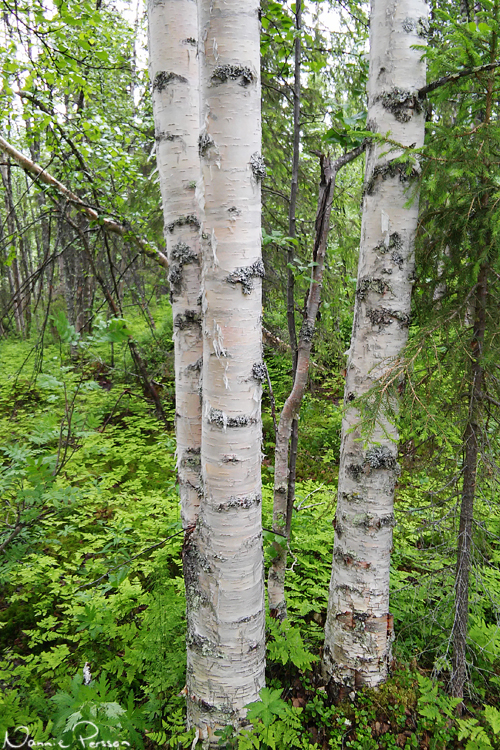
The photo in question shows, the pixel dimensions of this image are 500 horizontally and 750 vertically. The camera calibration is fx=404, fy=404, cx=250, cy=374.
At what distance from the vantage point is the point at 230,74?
5.18 ft

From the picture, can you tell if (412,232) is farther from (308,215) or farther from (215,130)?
(308,215)

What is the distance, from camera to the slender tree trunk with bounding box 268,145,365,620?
2.25m

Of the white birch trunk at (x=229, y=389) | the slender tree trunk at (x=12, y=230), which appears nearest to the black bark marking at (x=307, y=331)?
the white birch trunk at (x=229, y=389)

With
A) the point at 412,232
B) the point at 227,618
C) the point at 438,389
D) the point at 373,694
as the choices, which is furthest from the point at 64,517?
the point at 412,232

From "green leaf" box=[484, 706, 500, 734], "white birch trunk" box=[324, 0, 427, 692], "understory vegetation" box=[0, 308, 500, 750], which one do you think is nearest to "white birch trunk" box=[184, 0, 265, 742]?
"understory vegetation" box=[0, 308, 500, 750]

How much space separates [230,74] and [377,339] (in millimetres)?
1373

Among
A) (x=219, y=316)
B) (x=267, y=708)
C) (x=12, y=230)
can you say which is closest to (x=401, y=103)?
(x=219, y=316)

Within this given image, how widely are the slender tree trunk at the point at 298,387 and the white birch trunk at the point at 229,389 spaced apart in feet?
2.01

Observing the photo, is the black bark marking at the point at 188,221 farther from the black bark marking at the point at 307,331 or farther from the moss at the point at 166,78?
the black bark marking at the point at 307,331

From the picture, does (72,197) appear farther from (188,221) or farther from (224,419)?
(224,419)

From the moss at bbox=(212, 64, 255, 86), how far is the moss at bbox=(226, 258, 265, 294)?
2.27 feet

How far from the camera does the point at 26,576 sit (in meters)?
3.05

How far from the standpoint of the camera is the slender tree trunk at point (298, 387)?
2252mm

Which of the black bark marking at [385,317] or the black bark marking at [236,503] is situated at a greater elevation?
the black bark marking at [385,317]
